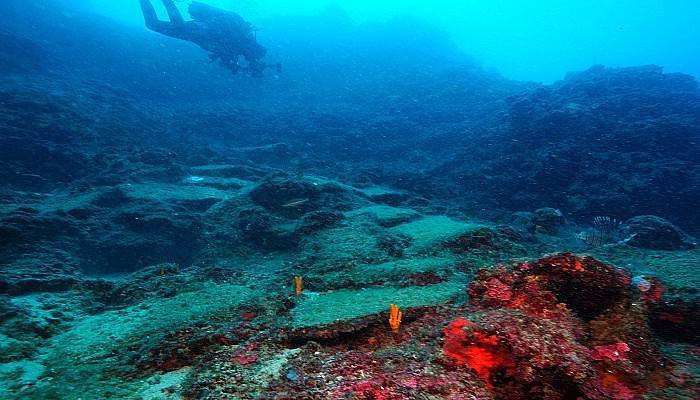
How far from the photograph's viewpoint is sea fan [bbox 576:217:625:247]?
947 cm

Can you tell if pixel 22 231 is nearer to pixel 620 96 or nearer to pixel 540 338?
pixel 540 338

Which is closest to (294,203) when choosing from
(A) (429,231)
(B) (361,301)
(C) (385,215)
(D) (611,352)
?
(C) (385,215)

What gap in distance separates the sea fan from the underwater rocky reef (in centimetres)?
9

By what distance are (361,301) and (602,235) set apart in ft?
28.7

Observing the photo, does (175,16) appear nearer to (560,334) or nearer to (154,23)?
(154,23)

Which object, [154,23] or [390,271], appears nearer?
[390,271]

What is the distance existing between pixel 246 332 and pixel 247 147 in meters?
17.2

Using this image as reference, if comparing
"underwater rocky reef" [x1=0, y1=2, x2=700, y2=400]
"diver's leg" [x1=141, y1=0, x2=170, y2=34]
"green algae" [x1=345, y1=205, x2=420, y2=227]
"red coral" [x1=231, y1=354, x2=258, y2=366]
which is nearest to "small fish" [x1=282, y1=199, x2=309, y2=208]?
"underwater rocky reef" [x1=0, y1=2, x2=700, y2=400]

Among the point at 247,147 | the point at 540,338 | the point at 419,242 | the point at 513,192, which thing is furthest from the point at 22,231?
the point at 513,192

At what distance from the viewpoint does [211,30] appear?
21.3 meters

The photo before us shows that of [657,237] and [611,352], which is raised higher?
[657,237]

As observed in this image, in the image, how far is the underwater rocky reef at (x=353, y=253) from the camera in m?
3.35

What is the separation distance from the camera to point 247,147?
20.1 metres

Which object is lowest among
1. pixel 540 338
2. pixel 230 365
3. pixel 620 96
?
pixel 230 365
